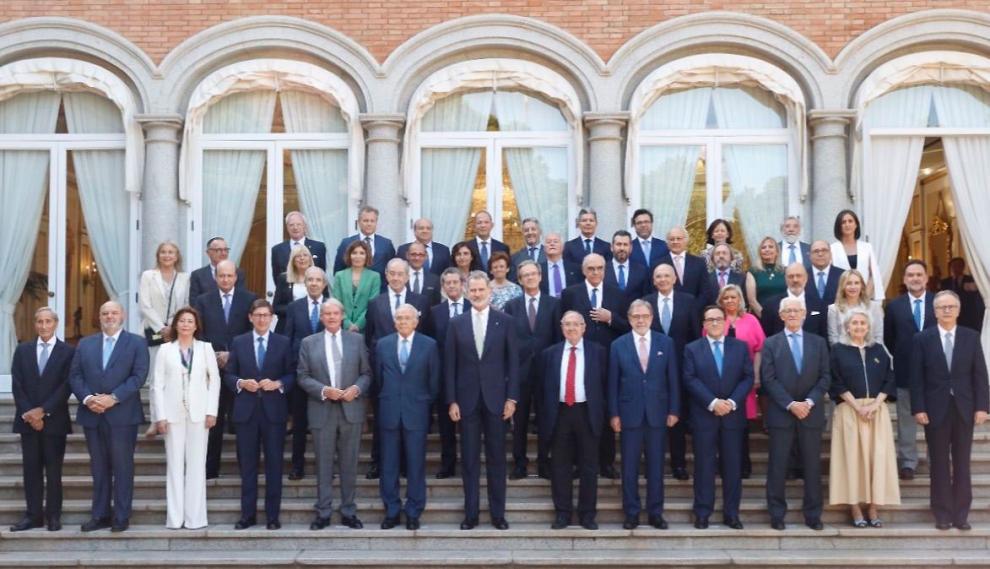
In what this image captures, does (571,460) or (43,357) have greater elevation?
(43,357)

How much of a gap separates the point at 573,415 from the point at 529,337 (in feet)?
2.73

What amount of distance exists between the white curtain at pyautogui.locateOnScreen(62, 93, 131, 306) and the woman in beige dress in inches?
288

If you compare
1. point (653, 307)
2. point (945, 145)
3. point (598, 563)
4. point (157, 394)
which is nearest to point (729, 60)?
point (945, 145)

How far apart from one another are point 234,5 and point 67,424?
16.3ft

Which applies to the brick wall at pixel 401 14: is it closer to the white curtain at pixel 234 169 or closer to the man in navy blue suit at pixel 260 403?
the white curtain at pixel 234 169

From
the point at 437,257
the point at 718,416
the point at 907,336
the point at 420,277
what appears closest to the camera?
the point at 718,416

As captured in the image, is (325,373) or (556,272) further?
(556,272)

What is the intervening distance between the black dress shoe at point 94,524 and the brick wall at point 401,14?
5.14 metres

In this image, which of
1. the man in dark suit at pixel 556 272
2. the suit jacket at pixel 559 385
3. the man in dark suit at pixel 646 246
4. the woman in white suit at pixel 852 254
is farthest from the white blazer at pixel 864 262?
the suit jacket at pixel 559 385

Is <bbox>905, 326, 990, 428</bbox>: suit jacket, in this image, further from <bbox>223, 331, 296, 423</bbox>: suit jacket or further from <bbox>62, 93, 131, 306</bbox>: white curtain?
<bbox>62, 93, 131, 306</bbox>: white curtain

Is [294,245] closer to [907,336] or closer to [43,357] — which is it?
[43,357]

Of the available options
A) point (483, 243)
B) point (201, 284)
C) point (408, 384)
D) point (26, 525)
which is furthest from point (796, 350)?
point (26, 525)

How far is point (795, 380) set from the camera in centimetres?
799

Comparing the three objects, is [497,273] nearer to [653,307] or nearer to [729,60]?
[653,307]
